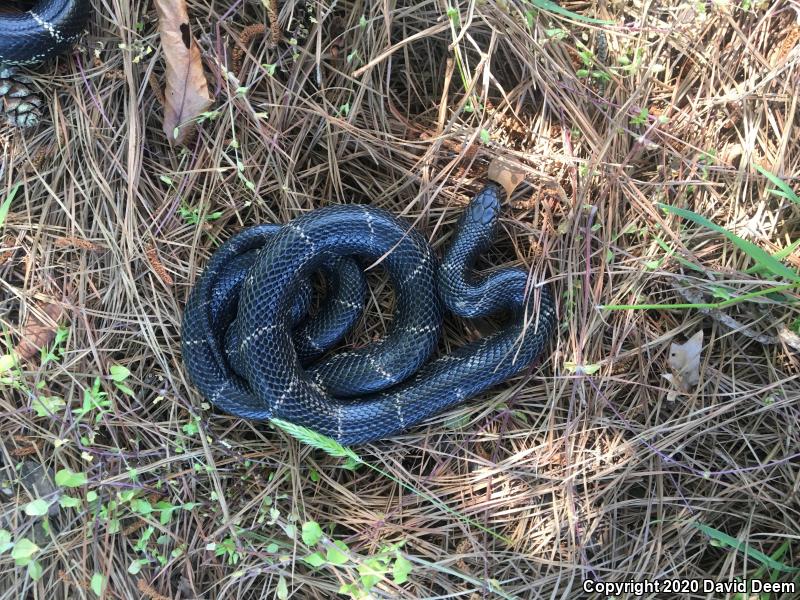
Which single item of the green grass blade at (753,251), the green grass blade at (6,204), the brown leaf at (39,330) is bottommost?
the brown leaf at (39,330)

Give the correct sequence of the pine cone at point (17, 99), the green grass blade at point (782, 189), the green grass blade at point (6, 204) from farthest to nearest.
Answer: the pine cone at point (17, 99) < the green grass blade at point (6, 204) < the green grass blade at point (782, 189)

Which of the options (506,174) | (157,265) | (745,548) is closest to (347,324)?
(157,265)

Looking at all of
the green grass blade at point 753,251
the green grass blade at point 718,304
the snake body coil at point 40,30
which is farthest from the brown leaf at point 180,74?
the green grass blade at point 753,251

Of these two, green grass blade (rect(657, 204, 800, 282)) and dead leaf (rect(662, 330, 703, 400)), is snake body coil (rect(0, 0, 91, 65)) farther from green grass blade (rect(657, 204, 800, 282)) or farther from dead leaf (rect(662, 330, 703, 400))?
dead leaf (rect(662, 330, 703, 400))

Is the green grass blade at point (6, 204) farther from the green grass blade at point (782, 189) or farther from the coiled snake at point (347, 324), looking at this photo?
the green grass blade at point (782, 189)

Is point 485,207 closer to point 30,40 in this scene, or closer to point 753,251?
point 753,251

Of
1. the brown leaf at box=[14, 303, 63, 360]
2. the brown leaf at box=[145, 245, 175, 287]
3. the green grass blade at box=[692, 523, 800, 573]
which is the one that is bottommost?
the green grass blade at box=[692, 523, 800, 573]

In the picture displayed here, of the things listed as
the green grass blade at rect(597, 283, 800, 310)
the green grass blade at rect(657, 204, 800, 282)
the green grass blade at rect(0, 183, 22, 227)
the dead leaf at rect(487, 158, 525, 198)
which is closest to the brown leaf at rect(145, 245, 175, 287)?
the green grass blade at rect(0, 183, 22, 227)
